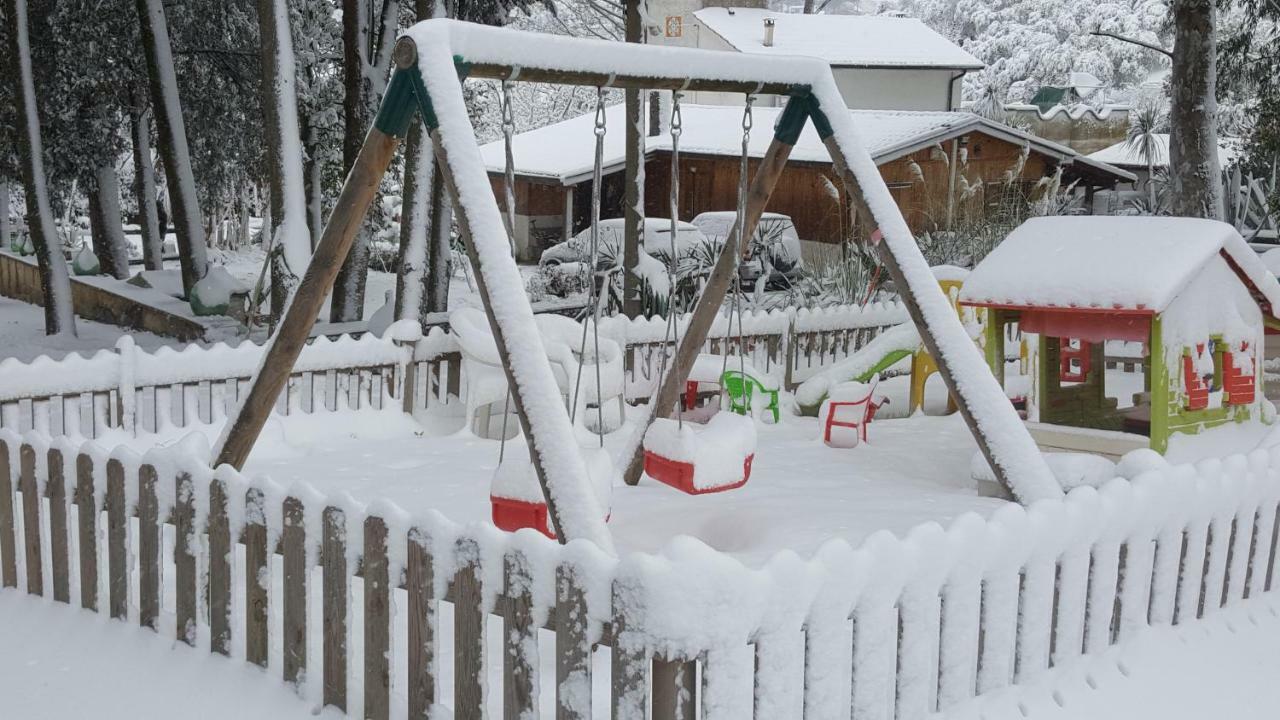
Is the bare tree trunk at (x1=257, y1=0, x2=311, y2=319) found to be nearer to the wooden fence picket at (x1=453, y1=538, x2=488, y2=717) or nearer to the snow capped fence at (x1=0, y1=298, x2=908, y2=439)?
the snow capped fence at (x1=0, y1=298, x2=908, y2=439)

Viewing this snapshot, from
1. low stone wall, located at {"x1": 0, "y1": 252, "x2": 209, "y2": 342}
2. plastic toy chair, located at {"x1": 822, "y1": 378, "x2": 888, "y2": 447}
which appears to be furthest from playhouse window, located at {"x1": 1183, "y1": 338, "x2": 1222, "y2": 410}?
low stone wall, located at {"x1": 0, "y1": 252, "x2": 209, "y2": 342}

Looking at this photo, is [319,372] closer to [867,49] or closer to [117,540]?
[117,540]

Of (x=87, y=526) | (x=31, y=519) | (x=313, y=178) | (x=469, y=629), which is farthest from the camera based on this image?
(x=313, y=178)

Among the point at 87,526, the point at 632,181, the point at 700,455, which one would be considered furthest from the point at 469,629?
the point at 632,181

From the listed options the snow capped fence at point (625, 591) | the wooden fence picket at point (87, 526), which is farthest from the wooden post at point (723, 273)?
the wooden fence picket at point (87, 526)

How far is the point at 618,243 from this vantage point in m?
15.8

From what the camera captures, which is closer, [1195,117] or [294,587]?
[294,587]

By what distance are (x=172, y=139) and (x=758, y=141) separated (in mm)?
12278

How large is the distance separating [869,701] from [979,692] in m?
0.63

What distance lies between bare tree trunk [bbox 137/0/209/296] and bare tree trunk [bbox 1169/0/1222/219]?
12.1 m

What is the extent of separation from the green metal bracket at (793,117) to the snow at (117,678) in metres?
3.38

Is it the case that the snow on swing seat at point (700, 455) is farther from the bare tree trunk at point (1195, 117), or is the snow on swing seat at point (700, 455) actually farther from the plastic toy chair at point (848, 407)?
the bare tree trunk at point (1195, 117)

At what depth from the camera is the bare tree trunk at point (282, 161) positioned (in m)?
10.9

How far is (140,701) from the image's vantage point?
155 inches
